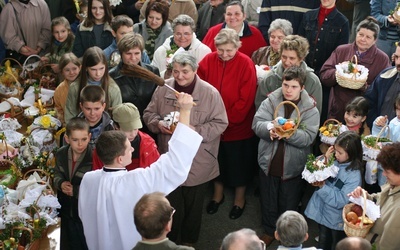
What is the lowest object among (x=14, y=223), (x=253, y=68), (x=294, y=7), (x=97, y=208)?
(x=14, y=223)

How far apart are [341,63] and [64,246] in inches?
129

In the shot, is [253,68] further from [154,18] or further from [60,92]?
[60,92]

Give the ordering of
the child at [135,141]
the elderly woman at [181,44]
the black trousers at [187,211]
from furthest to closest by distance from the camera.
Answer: the elderly woman at [181,44]
the black trousers at [187,211]
the child at [135,141]

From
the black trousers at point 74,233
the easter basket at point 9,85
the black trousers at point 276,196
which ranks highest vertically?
the easter basket at point 9,85

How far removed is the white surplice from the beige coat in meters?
1.47

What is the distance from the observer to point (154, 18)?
725 cm

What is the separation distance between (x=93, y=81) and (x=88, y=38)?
171 cm

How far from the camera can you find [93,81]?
6.01 meters

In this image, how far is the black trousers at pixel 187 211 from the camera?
5887 millimetres

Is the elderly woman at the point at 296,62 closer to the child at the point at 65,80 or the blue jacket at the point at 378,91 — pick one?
the blue jacket at the point at 378,91

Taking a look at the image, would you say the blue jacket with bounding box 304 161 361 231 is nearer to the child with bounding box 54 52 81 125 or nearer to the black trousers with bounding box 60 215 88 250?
the black trousers with bounding box 60 215 88 250

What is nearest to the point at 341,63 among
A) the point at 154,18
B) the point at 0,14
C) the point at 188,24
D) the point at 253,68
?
the point at 253,68

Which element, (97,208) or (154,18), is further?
(154,18)

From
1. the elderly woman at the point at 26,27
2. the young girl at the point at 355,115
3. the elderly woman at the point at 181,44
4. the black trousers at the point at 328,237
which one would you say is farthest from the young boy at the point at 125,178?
the elderly woman at the point at 26,27
